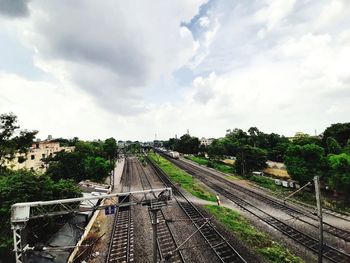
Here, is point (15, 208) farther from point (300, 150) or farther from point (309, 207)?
point (300, 150)

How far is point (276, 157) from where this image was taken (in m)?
69.6

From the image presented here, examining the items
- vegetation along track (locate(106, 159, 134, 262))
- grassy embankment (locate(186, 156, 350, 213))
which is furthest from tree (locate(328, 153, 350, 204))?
vegetation along track (locate(106, 159, 134, 262))

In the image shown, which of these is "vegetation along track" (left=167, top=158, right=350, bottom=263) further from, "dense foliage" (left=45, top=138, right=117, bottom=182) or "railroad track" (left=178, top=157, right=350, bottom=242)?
"dense foliage" (left=45, top=138, right=117, bottom=182)

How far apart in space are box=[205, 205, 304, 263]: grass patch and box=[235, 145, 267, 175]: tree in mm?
27822

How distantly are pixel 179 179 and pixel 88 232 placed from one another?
26.6 m

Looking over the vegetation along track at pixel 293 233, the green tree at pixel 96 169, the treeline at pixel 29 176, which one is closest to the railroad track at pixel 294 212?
the vegetation along track at pixel 293 233

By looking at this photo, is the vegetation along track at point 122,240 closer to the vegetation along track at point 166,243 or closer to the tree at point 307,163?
the vegetation along track at point 166,243

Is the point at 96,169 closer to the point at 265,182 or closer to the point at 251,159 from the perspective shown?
the point at 265,182

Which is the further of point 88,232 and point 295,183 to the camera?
point 295,183

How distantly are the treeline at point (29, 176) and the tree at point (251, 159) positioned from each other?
94.4 ft

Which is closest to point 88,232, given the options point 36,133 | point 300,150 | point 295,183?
point 36,133

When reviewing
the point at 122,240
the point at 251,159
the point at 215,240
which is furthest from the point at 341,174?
the point at 122,240

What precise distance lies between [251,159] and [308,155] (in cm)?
1683

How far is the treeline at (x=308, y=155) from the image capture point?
28984 mm
